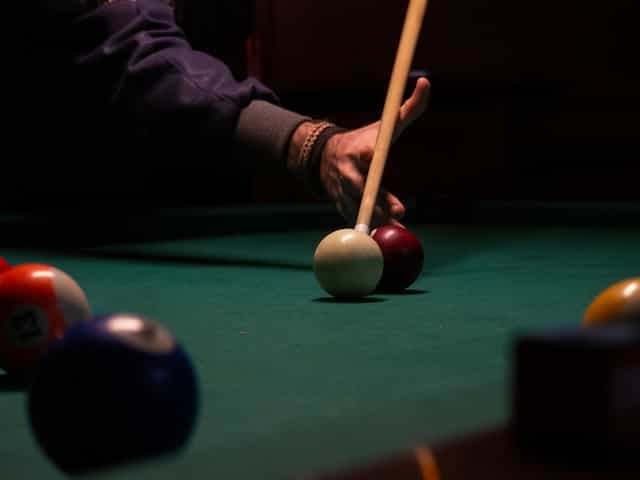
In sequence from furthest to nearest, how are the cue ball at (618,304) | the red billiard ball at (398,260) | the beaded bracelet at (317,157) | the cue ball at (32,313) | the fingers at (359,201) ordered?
the beaded bracelet at (317,157), the fingers at (359,201), the red billiard ball at (398,260), the cue ball at (32,313), the cue ball at (618,304)

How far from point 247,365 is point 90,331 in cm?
60

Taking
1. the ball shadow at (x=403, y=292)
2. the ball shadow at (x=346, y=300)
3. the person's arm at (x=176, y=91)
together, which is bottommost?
the ball shadow at (x=403, y=292)

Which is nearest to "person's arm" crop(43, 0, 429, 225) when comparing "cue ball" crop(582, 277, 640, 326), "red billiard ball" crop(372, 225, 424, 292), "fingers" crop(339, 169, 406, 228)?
"fingers" crop(339, 169, 406, 228)

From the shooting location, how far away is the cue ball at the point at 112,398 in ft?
3.48

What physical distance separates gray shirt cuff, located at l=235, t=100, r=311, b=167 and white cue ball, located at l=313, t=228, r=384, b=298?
2.84 feet

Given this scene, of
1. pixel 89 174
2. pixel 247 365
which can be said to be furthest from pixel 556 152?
pixel 247 365

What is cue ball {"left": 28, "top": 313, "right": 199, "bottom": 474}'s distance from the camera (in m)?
1.06

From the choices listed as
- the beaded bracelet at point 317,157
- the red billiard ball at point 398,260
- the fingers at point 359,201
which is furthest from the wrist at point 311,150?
the red billiard ball at point 398,260

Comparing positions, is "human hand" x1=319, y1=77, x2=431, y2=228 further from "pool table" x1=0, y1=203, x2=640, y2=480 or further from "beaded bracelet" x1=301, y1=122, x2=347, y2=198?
"pool table" x1=0, y1=203, x2=640, y2=480

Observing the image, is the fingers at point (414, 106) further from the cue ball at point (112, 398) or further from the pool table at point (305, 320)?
the cue ball at point (112, 398)

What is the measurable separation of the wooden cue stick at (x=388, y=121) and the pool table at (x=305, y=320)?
24cm

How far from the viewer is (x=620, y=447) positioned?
0.86 m

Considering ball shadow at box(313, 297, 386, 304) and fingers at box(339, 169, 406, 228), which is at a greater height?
fingers at box(339, 169, 406, 228)

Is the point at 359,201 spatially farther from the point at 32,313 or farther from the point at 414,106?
the point at 32,313
